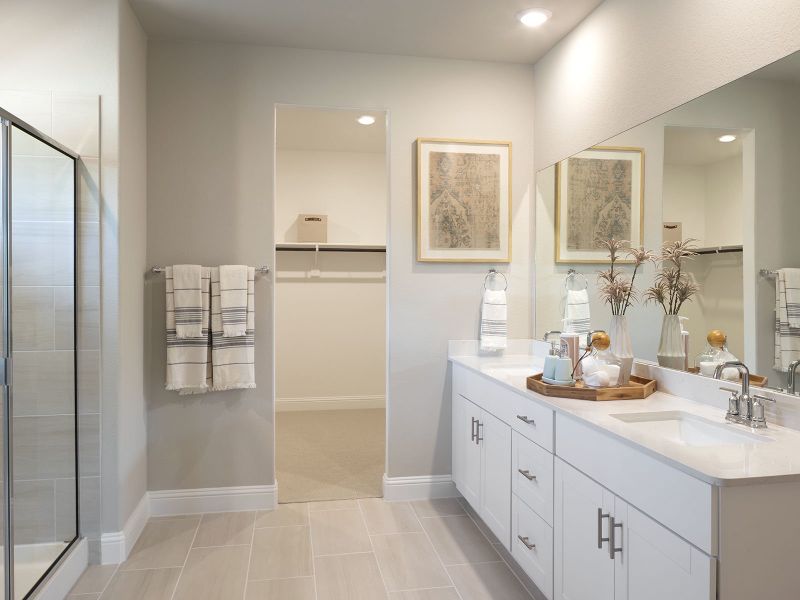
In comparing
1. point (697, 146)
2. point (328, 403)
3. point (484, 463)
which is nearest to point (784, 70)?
point (697, 146)

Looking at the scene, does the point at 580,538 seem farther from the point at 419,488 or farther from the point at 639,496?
the point at 419,488

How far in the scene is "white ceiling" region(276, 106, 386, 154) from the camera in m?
4.46

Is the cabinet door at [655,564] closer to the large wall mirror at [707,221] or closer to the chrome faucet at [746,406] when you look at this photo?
the chrome faucet at [746,406]

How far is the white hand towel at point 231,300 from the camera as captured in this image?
3039 mm

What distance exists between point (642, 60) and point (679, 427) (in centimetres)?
147

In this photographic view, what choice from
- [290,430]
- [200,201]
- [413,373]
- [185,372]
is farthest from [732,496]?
[290,430]

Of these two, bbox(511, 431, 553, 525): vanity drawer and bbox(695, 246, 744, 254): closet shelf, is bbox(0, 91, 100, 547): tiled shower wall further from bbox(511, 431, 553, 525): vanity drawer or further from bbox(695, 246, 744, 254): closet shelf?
bbox(695, 246, 744, 254): closet shelf

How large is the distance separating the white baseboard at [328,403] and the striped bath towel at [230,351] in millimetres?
2551

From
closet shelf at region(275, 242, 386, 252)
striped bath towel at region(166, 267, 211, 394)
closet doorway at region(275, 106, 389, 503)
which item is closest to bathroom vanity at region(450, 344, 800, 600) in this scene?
striped bath towel at region(166, 267, 211, 394)

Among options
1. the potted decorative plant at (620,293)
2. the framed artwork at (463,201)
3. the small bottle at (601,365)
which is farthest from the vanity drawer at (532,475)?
the framed artwork at (463,201)

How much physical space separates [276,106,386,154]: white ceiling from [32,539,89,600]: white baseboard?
9.79 ft

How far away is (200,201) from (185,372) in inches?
34.9

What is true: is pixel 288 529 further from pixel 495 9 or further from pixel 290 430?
pixel 495 9

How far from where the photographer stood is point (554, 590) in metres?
2.01
